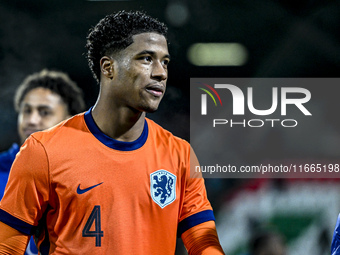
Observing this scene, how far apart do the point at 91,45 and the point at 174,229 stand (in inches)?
34.5

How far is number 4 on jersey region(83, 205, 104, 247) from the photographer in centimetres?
181

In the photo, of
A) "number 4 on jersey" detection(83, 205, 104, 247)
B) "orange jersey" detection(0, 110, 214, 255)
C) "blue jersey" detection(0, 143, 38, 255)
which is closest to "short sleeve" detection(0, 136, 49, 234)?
"orange jersey" detection(0, 110, 214, 255)

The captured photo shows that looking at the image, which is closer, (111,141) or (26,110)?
(111,141)

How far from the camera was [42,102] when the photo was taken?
Answer: 330 centimetres

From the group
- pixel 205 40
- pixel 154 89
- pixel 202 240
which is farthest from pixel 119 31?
pixel 205 40

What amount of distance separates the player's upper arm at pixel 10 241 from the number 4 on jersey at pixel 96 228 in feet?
0.83

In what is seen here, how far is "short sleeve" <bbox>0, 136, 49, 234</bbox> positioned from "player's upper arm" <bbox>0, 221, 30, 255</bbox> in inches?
0.7

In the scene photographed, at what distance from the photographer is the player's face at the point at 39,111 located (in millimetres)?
3221

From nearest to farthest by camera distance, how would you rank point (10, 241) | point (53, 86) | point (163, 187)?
point (10, 241)
point (163, 187)
point (53, 86)

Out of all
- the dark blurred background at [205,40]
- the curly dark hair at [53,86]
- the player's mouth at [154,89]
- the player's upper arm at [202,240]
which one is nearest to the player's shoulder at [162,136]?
the player's mouth at [154,89]

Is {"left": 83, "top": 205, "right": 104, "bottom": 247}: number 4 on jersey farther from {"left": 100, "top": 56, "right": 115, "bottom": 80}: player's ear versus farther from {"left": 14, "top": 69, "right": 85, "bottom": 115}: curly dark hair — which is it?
{"left": 14, "top": 69, "right": 85, "bottom": 115}: curly dark hair

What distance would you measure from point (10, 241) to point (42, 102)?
165cm

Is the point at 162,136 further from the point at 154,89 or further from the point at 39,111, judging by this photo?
the point at 39,111

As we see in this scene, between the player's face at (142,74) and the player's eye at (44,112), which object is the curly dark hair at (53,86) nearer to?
the player's eye at (44,112)
